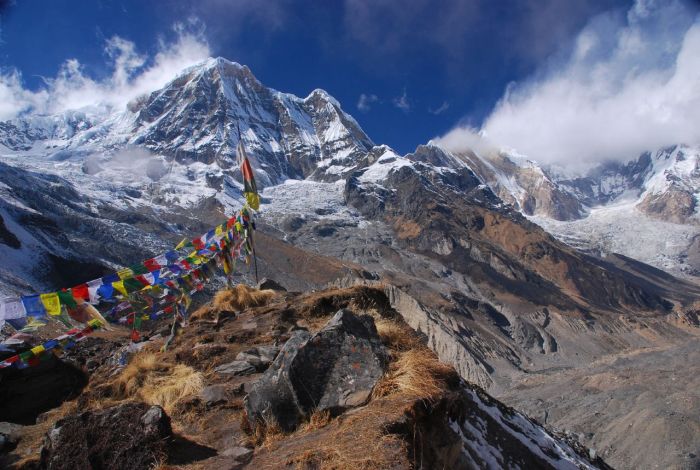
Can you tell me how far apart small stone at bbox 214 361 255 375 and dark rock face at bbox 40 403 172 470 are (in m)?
2.96

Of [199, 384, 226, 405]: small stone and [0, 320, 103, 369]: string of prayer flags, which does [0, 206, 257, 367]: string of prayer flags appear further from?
[199, 384, 226, 405]: small stone

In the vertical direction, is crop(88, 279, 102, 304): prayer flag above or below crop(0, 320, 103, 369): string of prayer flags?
above

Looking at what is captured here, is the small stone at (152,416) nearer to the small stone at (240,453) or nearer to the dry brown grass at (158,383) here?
the small stone at (240,453)

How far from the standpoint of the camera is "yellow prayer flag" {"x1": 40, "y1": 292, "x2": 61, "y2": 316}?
899 centimetres

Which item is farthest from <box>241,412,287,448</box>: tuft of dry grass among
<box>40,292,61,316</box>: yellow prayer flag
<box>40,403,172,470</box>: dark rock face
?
<box>40,292,61,316</box>: yellow prayer flag

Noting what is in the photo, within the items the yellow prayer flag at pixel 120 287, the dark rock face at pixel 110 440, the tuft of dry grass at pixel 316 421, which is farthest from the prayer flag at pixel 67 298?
the tuft of dry grass at pixel 316 421

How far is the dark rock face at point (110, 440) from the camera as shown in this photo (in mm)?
5285

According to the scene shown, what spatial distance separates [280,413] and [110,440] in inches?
77.5

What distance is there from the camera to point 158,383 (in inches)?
347

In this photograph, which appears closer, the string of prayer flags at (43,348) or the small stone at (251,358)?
the small stone at (251,358)

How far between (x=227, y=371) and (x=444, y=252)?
524ft

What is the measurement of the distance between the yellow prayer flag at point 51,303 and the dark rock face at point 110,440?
399 centimetres

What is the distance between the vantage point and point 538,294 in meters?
144

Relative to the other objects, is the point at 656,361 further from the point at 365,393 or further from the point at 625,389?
the point at 365,393
